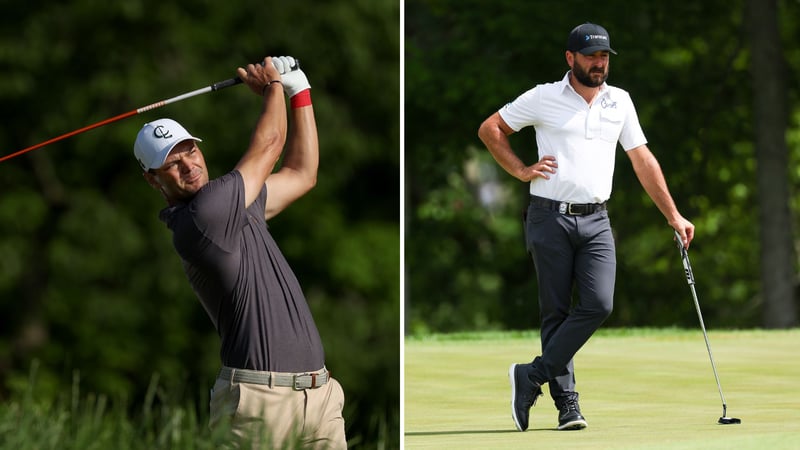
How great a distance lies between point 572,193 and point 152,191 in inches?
395

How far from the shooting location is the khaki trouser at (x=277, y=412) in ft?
15.9

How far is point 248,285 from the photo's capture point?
4.89 m

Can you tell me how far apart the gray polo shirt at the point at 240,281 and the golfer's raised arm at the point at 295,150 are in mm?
379

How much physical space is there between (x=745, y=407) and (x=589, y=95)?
1.75m

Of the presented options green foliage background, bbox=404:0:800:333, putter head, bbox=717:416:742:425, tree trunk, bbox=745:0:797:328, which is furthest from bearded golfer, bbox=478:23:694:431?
tree trunk, bbox=745:0:797:328

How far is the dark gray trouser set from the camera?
20.3 ft

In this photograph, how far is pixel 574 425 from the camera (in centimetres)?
607

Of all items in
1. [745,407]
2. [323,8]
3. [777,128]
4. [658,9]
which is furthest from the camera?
[658,9]

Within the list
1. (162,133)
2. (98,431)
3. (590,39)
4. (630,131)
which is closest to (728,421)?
(630,131)

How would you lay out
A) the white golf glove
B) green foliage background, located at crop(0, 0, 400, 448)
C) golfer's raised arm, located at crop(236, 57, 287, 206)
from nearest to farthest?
1. golfer's raised arm, located at crop(236, 57, 287, 206)
2. the white golf glove
3. green foliage background, located at crop(0, 0, 400, 448)

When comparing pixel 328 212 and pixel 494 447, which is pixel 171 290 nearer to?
pixel 328 212

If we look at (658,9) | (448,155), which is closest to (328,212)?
(448,155)

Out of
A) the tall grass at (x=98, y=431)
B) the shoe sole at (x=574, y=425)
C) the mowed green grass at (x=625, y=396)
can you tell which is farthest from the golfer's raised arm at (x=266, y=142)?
the shoe sole at (x=574, y=425)

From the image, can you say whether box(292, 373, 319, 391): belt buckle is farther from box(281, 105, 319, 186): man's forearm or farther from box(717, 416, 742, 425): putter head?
box(717, 416, 742, 425): putter head
